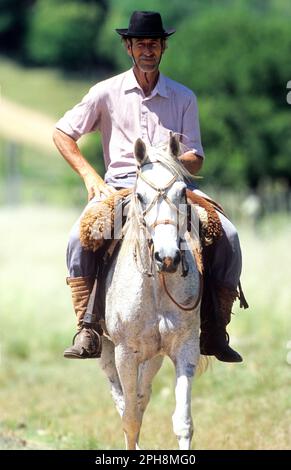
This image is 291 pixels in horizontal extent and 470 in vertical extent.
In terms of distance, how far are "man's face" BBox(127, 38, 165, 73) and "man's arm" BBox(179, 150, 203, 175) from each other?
2.20ft

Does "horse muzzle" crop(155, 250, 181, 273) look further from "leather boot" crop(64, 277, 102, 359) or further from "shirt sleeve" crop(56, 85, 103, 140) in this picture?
"shirt sleeve" crop(56, 85, 103, 140)

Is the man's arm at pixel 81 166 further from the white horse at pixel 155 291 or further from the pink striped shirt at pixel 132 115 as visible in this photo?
the white horse at pixel 155 291

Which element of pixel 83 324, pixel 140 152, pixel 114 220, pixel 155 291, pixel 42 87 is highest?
pixel 42 87

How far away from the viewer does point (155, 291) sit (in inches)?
379

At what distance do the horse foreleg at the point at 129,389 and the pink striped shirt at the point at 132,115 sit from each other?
4.41ft

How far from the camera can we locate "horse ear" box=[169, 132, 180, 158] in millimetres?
9445

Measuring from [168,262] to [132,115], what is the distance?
67.7 inches

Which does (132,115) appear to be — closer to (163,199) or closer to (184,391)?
(163,199)

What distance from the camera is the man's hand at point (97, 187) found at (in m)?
10.1

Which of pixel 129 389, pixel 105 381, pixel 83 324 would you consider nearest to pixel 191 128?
pixel 83 324

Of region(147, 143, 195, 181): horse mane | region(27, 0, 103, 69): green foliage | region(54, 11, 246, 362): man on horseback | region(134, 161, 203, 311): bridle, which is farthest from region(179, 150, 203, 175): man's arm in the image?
region(27, 0, 103, 69): green foliage

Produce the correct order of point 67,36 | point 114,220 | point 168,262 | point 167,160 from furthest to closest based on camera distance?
point 67,36 < point 114,220 < point 167,160 < point 168,262

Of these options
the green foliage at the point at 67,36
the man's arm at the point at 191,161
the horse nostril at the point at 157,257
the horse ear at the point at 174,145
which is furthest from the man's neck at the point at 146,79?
the green foliage at the point at 67,36
